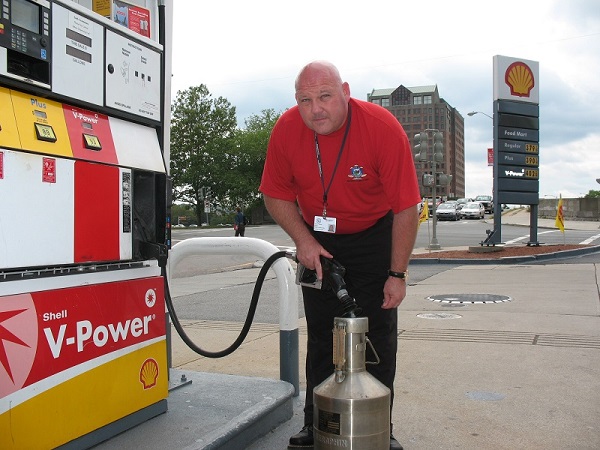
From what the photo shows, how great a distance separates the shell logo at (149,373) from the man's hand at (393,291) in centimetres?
115

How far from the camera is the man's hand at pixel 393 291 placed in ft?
9.86

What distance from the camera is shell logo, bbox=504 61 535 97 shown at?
17688 mm

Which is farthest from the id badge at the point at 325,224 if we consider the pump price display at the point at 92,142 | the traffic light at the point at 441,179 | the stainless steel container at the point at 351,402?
the traffic light at the point at 441,179

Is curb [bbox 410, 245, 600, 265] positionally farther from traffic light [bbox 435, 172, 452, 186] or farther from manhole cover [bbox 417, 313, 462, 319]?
manhole cover [bbox 417, 313, 462, 319]

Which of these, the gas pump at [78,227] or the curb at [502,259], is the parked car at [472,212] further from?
the gas pump at [78,227]

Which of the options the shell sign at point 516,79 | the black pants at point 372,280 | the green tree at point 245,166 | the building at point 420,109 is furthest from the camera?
the building at point 420,109

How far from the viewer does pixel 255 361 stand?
5246 millimetres

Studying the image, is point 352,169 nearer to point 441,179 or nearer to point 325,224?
point 325,224

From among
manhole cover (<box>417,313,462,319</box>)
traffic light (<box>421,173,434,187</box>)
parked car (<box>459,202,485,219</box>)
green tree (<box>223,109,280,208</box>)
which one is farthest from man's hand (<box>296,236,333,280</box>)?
green tree (<box>223,109,280,208</box>)

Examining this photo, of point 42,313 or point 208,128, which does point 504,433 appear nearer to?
point 42,313

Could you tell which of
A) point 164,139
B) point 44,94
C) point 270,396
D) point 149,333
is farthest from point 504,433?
point 44,94

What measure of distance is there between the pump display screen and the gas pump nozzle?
5.11ft

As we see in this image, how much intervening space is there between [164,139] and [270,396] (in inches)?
59.0

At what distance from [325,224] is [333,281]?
1.12 feet
